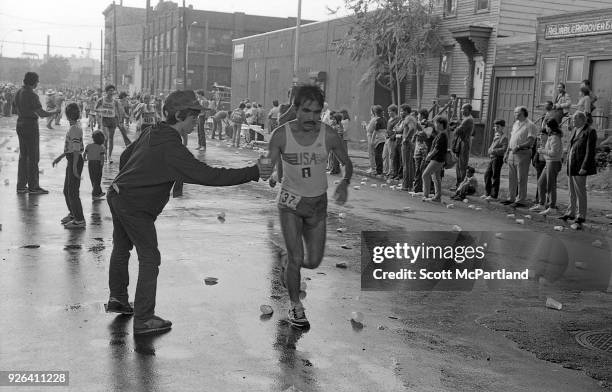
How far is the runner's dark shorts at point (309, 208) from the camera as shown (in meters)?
5.95

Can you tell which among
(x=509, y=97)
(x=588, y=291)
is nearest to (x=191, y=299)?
(x=588, y=291)

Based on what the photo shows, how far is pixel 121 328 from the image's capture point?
571 centimetres

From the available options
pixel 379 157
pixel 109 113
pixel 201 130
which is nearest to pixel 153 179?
pixel 109 113

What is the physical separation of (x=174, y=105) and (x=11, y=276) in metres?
2.83

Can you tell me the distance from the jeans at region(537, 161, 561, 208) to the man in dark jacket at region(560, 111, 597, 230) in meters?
1.01

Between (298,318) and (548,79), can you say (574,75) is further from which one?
(298,318)

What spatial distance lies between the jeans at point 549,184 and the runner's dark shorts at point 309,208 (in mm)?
8544

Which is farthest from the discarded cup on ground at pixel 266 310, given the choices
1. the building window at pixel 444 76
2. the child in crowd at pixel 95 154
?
the building window at pixel 444 76

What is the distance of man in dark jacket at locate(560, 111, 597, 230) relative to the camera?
39.1ft

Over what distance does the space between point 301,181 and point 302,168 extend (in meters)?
0.11

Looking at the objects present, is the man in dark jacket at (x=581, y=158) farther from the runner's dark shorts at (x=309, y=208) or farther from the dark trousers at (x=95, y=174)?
the dark trousers at (x=95, y=174)

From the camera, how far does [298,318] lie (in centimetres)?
592

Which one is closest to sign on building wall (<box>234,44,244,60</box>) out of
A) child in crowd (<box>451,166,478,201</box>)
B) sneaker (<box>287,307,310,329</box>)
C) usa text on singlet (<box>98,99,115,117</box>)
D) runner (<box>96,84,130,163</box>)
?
runner (<box>96,84,130,163</box>)

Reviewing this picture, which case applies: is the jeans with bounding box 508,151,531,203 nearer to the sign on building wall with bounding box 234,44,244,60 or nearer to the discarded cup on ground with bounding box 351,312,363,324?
the discarded cup on ground with bounding box 351,312,363,324
